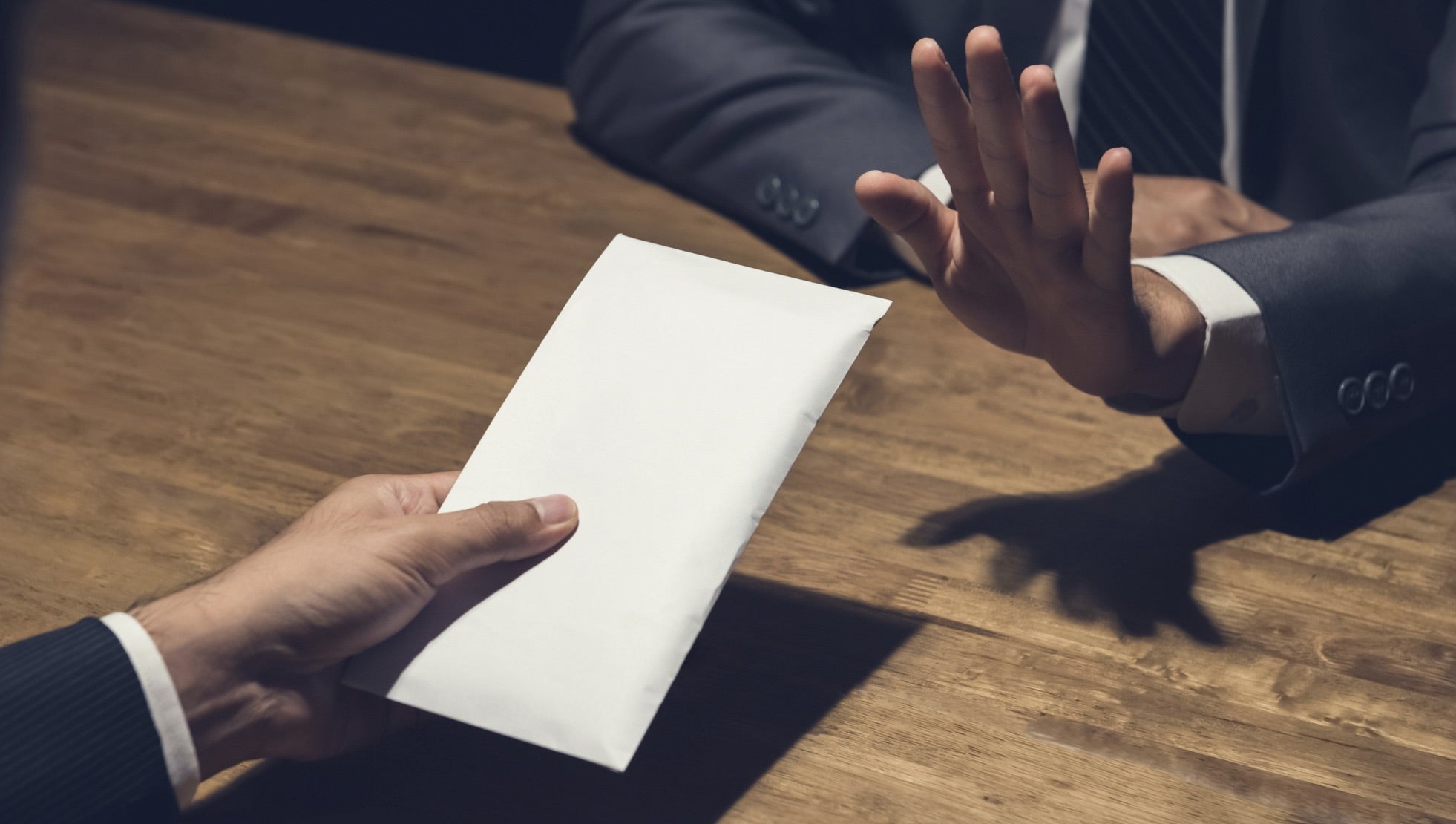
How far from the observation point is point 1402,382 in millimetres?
860

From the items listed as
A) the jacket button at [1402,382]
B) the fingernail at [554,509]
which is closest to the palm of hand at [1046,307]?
the jacket button at [1402,382]

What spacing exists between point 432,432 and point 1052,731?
0.49 meters

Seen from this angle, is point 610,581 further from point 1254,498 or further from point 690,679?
point 1254,498

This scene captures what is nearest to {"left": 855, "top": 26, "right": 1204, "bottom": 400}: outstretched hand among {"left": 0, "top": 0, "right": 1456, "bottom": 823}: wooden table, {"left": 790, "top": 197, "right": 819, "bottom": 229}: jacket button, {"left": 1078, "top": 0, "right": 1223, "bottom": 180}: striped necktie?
{"left": 0, "top": 0, "right": 1456, "bottom": 823}: wooden table

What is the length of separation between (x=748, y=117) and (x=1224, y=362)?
0.58 meters

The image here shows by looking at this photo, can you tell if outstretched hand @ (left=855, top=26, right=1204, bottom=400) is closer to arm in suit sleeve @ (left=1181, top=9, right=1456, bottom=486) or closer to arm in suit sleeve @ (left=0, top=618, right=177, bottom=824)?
arm in suit sleeve @ (left=1181, top=9, right=1456, bottom=486)

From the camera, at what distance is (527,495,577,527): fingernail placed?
24.3 inches

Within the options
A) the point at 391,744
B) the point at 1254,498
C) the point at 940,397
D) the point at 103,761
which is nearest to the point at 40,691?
the point at 103,761

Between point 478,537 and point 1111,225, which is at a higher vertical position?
point 1111,225

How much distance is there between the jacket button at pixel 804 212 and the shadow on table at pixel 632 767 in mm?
520

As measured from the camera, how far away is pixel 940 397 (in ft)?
3.06

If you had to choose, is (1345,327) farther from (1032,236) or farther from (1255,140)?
(1255,140)

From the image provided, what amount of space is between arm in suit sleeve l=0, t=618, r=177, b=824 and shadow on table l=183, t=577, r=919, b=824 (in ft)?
0.20

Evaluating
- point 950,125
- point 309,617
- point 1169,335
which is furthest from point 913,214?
point 309,617
